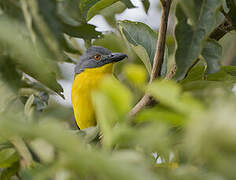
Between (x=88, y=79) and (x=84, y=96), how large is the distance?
1.26 feet

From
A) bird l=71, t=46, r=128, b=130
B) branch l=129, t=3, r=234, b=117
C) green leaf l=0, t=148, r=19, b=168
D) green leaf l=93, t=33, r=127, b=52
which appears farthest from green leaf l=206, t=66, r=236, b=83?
bird l=71, t=46, r=128, b=130

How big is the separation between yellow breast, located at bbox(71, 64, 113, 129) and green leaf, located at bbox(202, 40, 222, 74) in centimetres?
319

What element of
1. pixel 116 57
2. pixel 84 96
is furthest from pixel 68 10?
pixel 116 57

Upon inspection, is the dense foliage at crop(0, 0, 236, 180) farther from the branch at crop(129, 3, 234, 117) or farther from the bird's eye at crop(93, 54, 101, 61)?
the bird's eye at crop(93, 54, 101, 61)

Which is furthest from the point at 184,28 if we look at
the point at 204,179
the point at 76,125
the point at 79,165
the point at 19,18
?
the point at 76,125

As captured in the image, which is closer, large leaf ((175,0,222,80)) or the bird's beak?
large leaf ((175,0,222,80))

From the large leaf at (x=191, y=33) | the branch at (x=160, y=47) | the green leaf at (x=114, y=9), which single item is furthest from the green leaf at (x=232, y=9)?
the green leaf at (x=114, y=9)

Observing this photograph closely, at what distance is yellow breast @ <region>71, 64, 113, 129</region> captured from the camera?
4918 mm

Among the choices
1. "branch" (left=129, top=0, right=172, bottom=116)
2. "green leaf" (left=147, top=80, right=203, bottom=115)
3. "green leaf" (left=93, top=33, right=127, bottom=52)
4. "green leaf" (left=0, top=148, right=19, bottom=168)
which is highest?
"green leaf" (left=147, top=80, right=203, bottom=115)

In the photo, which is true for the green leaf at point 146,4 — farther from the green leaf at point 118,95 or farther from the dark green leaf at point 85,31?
the green leaf at point 118,95

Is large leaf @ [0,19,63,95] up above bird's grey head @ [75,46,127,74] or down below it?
above

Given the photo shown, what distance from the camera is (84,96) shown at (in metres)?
5.00

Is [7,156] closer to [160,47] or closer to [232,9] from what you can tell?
[160,47]

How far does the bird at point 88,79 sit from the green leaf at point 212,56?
3.01 meters
